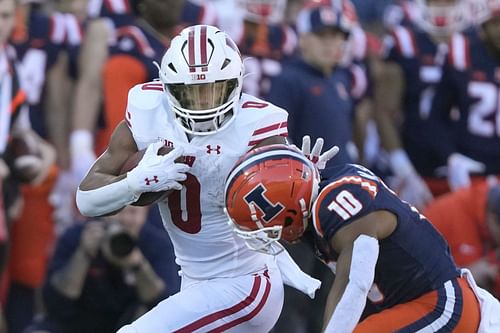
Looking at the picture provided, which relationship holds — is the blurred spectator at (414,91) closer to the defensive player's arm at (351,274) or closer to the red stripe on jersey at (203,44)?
the red stripe on jersey at (203,44)

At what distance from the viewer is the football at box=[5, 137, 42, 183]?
6.38 metres

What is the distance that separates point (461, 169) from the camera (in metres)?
7.37

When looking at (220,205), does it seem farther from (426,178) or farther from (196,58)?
(426,178)

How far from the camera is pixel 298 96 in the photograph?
22.2ft

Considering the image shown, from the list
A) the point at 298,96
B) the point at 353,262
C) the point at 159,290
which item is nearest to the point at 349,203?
the point at 353,262

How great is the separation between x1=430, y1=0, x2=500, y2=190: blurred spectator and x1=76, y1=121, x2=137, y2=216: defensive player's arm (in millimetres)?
3059

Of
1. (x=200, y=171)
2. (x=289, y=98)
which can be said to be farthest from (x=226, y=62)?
(x=289, y=98)

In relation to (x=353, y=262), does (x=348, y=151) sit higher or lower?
lower

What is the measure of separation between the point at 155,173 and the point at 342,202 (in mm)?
586

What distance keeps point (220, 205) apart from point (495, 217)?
1.97m

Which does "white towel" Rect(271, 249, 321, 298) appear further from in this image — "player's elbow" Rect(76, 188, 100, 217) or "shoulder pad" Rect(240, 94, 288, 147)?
"player's elbow" Rect(76, 188, 100, 217)

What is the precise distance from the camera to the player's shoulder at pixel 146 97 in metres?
4.65

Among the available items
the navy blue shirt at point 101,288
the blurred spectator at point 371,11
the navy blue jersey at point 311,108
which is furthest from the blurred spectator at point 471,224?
the blurred spectator at point 371,11

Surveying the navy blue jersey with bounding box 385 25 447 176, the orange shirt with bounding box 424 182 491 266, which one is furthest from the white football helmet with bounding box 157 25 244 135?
the navy blue jersey with bounding box 385 25 447 176
